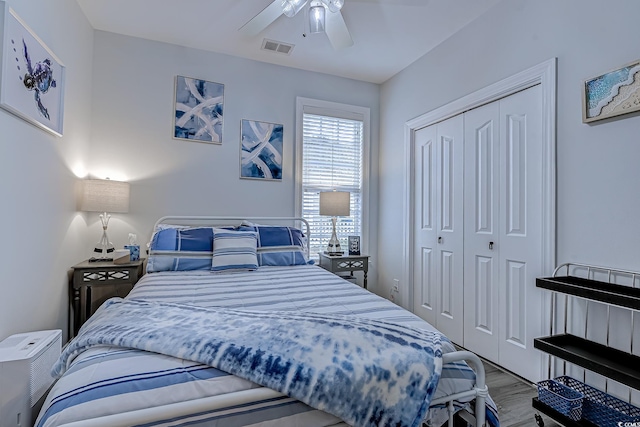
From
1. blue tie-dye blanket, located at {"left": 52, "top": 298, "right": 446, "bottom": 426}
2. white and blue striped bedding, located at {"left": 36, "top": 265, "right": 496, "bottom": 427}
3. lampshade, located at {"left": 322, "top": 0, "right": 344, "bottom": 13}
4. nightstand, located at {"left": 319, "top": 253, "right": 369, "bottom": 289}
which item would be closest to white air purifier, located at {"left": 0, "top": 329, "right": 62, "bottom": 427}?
blue tie-dye blanket, located at {"left": 52, "top": 298, "right": 446, "bottom": 426}

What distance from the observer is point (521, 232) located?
7.36 feet

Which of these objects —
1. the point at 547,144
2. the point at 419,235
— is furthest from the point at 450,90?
the point at 419,235

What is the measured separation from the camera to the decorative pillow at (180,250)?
8.00 ft

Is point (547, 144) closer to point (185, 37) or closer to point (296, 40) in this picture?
point (296, 40)

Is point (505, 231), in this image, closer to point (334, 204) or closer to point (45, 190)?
point (334, 204)

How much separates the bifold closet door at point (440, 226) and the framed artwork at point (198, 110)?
82.3 inches

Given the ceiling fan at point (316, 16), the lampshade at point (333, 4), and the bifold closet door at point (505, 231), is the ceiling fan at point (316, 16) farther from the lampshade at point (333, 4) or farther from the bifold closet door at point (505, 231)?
the bifold closet door at point (505, 231)

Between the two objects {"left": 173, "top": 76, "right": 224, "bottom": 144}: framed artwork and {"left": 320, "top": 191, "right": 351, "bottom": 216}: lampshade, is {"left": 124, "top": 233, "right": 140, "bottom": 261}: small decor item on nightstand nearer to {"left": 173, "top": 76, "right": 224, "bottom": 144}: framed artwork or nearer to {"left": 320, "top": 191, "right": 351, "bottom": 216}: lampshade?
{"left": 173, "top": 76, "right": 224, "bottom": 144}: framed artwork

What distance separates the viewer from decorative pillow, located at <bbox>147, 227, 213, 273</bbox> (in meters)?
2.44

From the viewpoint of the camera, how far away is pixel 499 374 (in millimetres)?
2262

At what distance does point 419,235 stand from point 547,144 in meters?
1.49

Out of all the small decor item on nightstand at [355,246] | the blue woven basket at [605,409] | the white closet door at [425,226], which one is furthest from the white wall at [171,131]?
the blue woven basket at [605,409]

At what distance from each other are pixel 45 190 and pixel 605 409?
11.3 feet

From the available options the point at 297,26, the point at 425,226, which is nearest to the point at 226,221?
the point at 297,26
